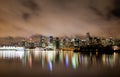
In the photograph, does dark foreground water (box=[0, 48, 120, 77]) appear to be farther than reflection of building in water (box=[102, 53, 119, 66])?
No

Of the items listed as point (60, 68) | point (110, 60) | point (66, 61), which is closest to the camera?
point (60, 68)

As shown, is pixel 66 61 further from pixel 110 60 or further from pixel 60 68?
pixel 60 68

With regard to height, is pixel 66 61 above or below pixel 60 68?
above

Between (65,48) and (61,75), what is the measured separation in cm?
15513

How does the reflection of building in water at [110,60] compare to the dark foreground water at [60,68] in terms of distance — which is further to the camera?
the reflection of building in water at [110,60]

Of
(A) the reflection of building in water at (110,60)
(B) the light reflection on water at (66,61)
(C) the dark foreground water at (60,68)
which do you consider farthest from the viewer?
(A) the reflection of building in water at (110,60)

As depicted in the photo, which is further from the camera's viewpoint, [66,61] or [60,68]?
[66,61]

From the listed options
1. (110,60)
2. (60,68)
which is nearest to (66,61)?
(110,60)

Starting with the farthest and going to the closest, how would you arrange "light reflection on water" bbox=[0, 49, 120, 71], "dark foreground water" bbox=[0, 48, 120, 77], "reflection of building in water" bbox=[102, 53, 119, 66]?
"reflection of building in water" bbox=[102, 53, 119, 66], "light reflection on water" bbox=[0, 49, 120, 71], "dark foreground water" bbox=[0, 48, 120, 77]

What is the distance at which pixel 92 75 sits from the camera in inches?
1280

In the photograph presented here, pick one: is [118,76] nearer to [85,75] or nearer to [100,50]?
[85,75]

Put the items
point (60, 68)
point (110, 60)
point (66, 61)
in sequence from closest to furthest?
point (60, 68) → point (66, 61) → point (110, 60)

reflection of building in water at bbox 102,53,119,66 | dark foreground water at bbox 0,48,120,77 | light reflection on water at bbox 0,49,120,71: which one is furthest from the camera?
reflection of building in water at bbox 102,53,119,66

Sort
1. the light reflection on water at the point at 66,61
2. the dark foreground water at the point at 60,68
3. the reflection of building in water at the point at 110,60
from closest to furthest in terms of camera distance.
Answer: the dark foreground water at the point at 60,68
the light reflection on water at the point at 66,61
the reflection of building in water at the point at 110,60
